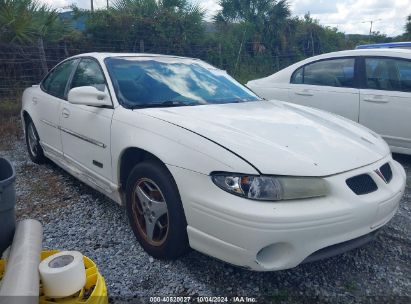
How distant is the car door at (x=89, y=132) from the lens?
9.78ft

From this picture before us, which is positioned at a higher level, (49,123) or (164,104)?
(164,104)

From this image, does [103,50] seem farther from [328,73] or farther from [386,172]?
[386,172]

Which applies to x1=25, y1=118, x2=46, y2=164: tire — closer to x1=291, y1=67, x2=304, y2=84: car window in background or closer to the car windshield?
the car windshield

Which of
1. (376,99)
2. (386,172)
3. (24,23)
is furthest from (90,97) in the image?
(24,23)

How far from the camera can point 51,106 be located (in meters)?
3.93

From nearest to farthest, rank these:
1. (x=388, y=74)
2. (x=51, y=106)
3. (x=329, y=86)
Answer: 1. (x=51, y=106)
2. (x=388, y=74)
3. (x=329, y=86)

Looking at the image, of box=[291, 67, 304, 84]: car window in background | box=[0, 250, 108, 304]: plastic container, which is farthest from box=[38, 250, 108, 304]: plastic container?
box=[291, 67, 304, 84]: car window in background

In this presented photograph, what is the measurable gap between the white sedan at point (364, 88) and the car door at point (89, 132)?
2.85 metres

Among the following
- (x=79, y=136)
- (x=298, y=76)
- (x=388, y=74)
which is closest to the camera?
(x=79, y=136)

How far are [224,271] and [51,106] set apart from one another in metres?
2.53

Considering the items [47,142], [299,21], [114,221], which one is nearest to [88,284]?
[114,221]

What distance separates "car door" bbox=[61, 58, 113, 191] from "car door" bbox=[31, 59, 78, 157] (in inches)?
6.9

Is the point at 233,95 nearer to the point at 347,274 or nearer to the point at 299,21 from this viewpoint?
the point at 347,274

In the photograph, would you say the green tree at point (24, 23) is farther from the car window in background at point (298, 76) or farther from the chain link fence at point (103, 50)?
the car window in background at point (298, 76)
